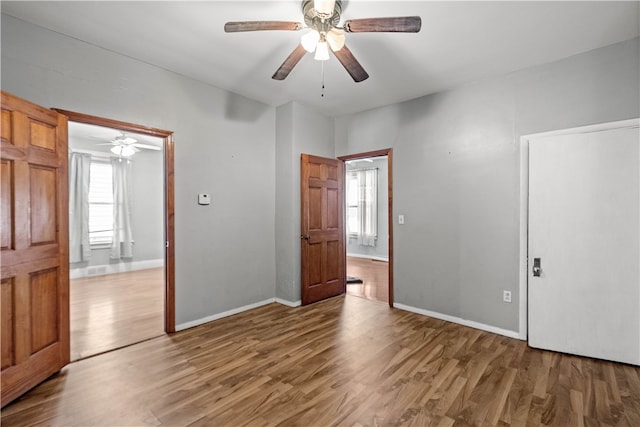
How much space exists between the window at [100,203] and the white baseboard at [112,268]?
0.49 metres

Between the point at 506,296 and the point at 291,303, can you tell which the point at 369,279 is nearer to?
the point at 291,303

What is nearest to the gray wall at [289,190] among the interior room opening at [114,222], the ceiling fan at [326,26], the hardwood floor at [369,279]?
the hardwood floor at [369,279]

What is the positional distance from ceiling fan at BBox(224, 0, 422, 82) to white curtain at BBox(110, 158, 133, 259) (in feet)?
18.6

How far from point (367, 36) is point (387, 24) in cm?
67

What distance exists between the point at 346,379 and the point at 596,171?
272 cm

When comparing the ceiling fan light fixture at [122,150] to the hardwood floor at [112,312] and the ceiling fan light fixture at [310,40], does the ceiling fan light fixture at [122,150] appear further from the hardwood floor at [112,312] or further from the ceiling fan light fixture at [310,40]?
the ceiling fan light fixture at [310,40]

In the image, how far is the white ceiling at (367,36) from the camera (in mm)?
2146

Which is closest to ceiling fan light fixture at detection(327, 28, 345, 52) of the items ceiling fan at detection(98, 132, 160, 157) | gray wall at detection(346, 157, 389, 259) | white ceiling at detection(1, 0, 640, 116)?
white ceiling at detection(1, 0, 640, 116)

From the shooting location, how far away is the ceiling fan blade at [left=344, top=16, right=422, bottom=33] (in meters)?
1.80

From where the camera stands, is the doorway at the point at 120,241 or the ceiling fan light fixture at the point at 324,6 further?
the doorway at the point at 120,241

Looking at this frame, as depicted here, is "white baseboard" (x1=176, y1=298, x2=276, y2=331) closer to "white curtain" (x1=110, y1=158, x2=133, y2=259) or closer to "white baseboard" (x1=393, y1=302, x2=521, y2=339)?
"white baseboard" (x1=393, y1=302, x2=521, y2=339)

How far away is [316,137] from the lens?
434 centimetres

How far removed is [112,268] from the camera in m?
6.18

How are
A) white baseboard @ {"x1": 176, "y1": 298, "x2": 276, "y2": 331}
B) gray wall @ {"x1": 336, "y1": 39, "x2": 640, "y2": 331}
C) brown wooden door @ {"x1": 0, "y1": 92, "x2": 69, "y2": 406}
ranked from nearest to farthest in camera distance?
brown wooden door @ {"x1": 0, "y1": 92, "x2": 69, "y2": 406}, gray wall @ {"x1": 336, "y1": 39, "x2": 640, "y2": 331}, white baseboard @ {"x1": 176, "y1": 298, "x2": 276, "y2": 331}
